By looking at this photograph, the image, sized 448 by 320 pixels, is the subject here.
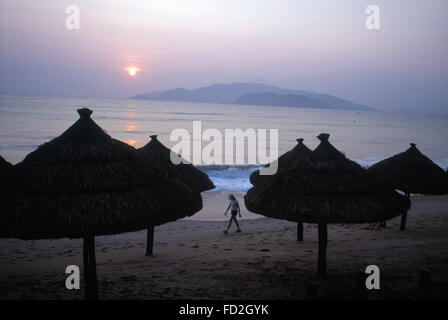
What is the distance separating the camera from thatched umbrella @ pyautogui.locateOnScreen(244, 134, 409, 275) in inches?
236

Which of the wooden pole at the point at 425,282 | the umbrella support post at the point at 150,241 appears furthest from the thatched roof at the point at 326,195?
the umbrella support post at the point at 150,241

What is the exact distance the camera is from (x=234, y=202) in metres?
13.1

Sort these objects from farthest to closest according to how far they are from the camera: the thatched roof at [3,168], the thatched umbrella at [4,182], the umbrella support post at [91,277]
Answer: the umbrella support post at [91,277], the thatched roof at [3,168], the thatched umbrella at [4,182]

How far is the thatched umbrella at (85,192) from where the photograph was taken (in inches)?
182

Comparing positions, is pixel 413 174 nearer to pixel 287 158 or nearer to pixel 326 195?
pixel 287 158

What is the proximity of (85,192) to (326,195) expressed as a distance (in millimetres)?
3873

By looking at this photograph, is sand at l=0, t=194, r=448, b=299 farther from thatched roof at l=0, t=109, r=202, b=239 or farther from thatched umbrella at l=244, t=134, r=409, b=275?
thatched roof at l=0, t=109, r=202, b=239

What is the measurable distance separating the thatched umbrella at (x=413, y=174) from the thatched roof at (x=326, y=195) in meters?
4.38

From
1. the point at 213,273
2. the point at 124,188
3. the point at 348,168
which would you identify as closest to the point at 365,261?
the point at 348,168

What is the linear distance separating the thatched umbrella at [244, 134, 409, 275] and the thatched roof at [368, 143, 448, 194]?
436 centimetres

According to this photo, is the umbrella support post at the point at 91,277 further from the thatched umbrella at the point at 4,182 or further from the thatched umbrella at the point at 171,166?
the thatched umbrella at the point at 171,166

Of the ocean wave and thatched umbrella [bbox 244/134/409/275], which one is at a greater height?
thatched umbrella [bbox 244/134/409/275]

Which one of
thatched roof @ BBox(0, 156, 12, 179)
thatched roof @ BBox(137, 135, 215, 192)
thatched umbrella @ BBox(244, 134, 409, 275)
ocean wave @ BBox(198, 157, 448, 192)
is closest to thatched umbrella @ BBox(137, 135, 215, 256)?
thatched roof @ BBox(137, 135, 215, 192)
